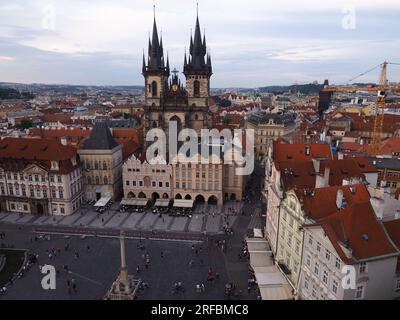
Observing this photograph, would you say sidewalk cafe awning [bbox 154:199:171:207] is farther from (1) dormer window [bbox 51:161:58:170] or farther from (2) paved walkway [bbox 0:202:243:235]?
(1) dormer window [bbox 51:161:58:170]

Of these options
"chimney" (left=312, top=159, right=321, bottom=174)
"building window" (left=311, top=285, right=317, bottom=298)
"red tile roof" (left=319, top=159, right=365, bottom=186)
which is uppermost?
"chimney" (left=312, top=159, right=321, bottom=174)

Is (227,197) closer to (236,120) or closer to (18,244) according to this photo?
(18,244)

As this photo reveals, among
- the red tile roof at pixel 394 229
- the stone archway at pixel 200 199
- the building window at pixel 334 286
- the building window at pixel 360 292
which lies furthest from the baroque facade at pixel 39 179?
the red tile roof at pixel 394 229

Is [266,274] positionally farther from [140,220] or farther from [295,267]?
[140,220]

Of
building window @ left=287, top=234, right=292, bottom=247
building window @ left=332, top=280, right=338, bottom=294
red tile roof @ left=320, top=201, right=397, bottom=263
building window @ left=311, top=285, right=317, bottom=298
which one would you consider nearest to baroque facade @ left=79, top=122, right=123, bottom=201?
building window @ left=287, top=234, right=292, bottom=247

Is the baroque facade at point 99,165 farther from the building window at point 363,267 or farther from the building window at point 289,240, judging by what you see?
the building window at point 363,267
